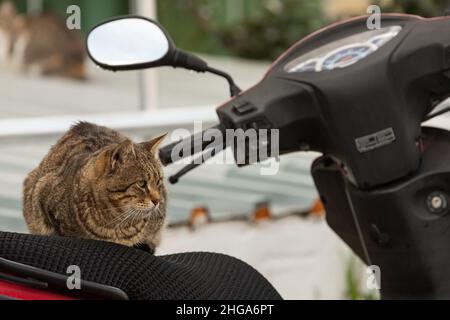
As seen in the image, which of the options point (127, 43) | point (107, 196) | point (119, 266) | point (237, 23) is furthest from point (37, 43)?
point (119, 266)

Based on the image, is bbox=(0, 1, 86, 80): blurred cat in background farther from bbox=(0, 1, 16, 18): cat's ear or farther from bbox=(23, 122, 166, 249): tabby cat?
bbox=(23, 122, 166, 249): tabby cat

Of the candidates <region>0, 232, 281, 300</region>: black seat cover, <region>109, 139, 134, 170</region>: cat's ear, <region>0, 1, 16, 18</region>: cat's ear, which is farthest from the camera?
<region>0, 1, 16, 18</region>: cat's ear

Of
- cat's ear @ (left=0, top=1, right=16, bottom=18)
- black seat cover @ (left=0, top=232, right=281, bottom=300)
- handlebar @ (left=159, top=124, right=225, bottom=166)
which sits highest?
handlebar @ (left=159, top=124, right=225, bottom=166)

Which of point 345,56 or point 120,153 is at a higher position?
point 345,56

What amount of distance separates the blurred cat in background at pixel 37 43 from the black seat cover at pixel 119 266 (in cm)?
741

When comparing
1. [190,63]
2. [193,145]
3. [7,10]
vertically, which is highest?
[190,63]

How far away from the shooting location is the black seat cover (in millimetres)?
1854

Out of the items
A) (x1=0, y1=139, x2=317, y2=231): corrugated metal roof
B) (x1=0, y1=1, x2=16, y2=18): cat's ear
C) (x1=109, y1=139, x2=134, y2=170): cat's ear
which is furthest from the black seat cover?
(x1=0, y1=1, x2=16, y2=18): cat's ear

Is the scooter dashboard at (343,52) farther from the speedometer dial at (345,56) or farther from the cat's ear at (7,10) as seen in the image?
the cat's ear at (7,10)

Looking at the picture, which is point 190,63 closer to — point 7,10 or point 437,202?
point 437,202

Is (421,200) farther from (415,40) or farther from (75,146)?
(75,146)

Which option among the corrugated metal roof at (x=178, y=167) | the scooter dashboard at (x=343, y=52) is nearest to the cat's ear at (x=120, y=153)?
the scooter dashboard at (x=343, y=52)

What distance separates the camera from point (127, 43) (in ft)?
7.14
